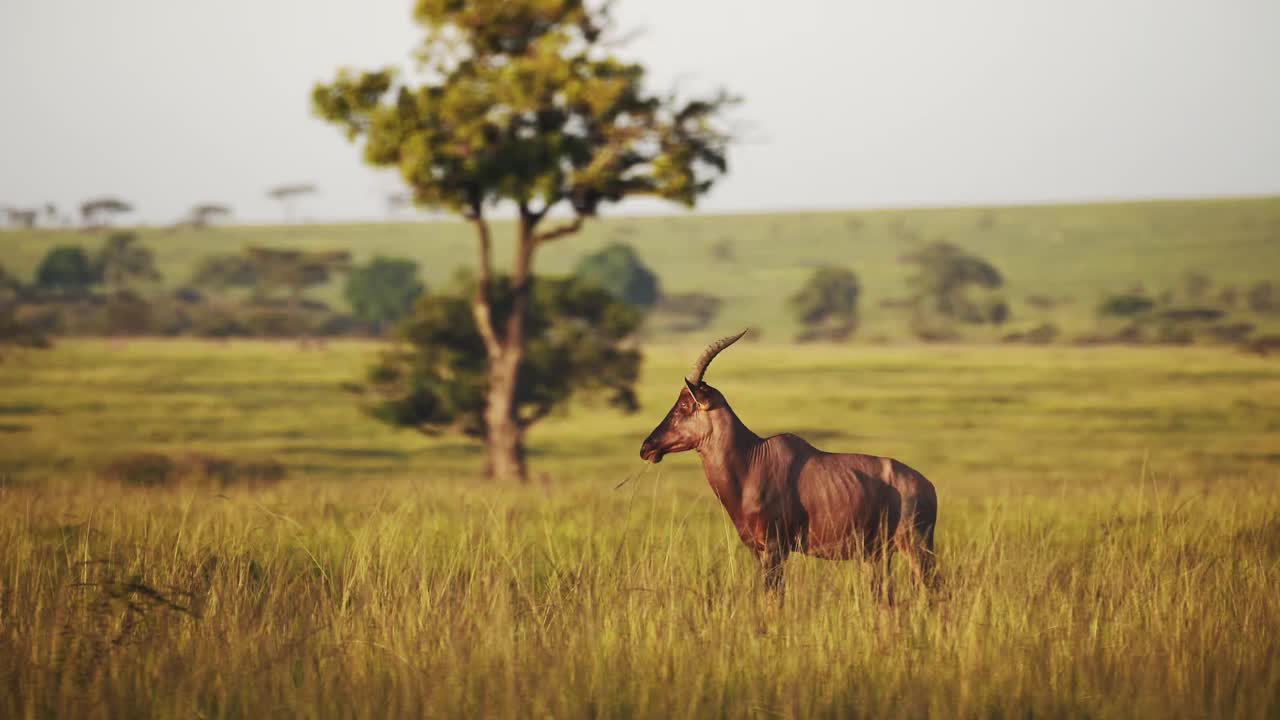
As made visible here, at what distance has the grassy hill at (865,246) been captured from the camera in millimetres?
143625

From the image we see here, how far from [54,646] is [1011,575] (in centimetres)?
567

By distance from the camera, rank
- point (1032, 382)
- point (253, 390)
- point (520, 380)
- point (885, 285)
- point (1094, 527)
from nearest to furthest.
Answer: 1. point (1094, 527)
2. point (520, 380)
3. point (253, 390)
4. point (1032, 382)
5. point (885, 285)

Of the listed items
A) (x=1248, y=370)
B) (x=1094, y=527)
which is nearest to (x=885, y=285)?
(x=1248, y=370)

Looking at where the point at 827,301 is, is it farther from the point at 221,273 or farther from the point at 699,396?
the point at 699,396

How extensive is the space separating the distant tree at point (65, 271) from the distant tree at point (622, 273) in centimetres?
5218

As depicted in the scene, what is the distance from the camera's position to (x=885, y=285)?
149 metres

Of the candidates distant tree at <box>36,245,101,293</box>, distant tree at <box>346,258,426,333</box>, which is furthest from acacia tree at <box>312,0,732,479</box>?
distant tree at <box>36,245,101,293</box>

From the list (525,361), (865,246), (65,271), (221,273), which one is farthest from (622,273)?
(525,361)

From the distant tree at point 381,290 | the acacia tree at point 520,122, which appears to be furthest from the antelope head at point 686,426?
the distant tree at point 381,290

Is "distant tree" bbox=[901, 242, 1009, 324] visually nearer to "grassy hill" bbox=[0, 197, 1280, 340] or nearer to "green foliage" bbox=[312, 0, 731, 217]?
"grassy hill" bbox=[0, 197, 1280, 340]

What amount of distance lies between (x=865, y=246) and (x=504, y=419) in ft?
510

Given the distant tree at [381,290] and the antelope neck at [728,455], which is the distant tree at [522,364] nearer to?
the antelope neck at [728,455]

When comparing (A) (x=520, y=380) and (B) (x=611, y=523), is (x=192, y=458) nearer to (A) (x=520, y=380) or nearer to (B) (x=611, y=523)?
(A) (x=520, y=380)

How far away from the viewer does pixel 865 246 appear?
17500 cm
